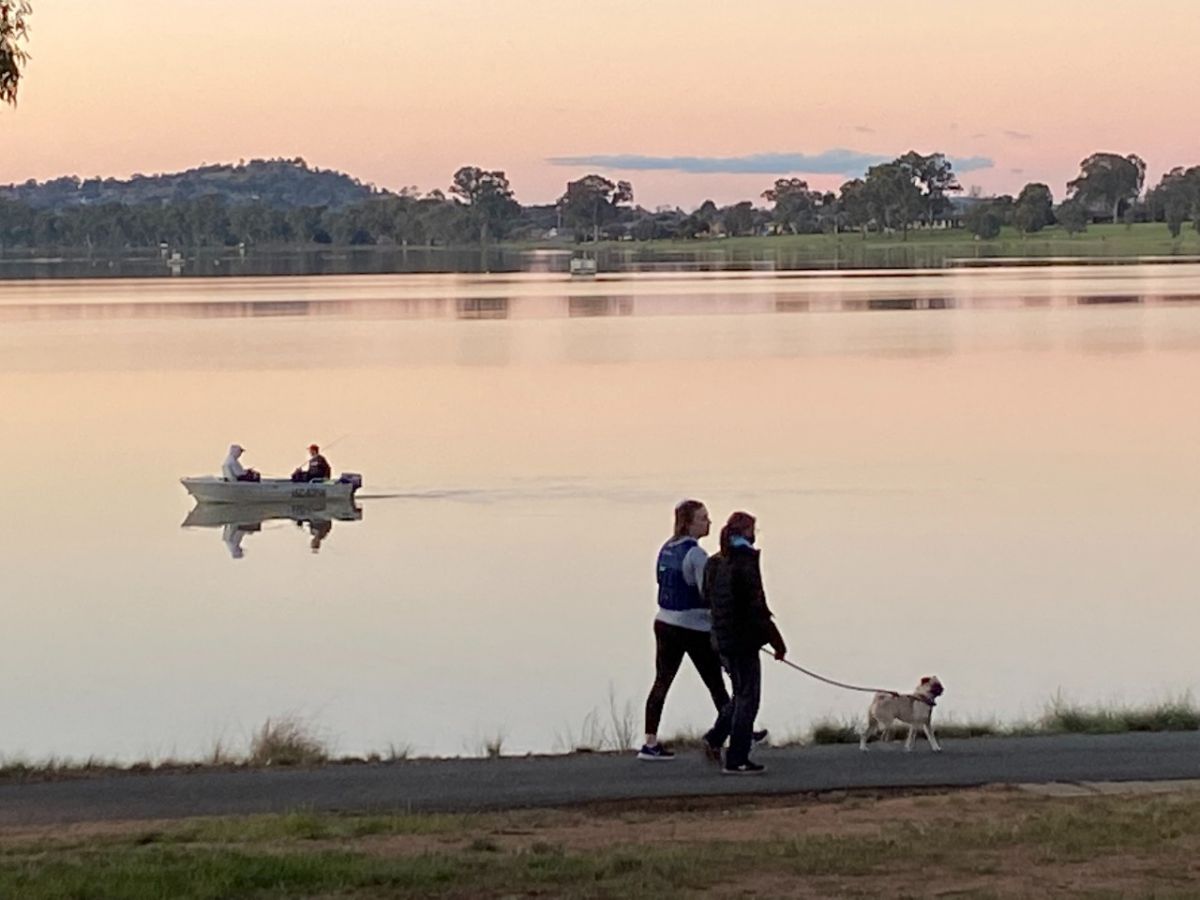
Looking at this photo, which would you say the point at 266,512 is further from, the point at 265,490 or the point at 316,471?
the point at 316,471

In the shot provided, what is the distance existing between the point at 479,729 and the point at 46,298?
367 feet

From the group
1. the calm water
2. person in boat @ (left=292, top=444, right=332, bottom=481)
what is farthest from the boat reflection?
person in boat @ (left=292, top=444, right=332, bottom=481)

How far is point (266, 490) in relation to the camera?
34188 mm

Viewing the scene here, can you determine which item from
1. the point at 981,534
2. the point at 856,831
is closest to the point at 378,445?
the point at 981,534

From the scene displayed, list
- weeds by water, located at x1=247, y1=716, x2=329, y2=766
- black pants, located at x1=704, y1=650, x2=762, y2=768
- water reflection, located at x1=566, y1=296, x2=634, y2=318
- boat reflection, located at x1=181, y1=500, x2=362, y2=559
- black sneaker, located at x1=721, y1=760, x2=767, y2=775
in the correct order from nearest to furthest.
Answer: black pants, located at x1=704, y1=650, x2=762, y2=768
black sneaker, located at x1=721, y1=760, x2=767, y2=775
weeds by water, located at x1=247, y1=716, x2=329, y2=766
boat reflection, located at x1=181, y1=500, x2=362, y2=559
water reflection, located at x1=566, y1=296, x2=634, y2=318

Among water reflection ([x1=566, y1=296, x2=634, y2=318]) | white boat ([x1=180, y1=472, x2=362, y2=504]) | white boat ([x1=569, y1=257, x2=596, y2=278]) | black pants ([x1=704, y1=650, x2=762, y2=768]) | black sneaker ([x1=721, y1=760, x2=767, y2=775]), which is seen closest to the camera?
black pants ([x1=704, y1=650, x2=762, y2=768])

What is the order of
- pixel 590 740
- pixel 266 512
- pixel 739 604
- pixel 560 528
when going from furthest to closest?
pixel 266 512, pixel 560 528, pixel 590 740, pixel 739 604

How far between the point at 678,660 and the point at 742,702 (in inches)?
33.0

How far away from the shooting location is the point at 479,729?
1675 centimetres

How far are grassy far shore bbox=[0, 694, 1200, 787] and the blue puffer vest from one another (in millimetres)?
1394

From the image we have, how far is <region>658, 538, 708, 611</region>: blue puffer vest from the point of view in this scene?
12.0 m

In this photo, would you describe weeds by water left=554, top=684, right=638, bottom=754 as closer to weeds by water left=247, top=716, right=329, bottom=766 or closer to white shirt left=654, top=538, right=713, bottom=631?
white shirt left=654, top=538, right=713, bottom=631

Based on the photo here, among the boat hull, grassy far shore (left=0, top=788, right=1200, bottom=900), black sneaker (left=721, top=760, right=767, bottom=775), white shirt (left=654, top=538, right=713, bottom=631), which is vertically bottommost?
the boat hull

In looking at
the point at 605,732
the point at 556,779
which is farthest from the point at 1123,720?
the point at 556,779
